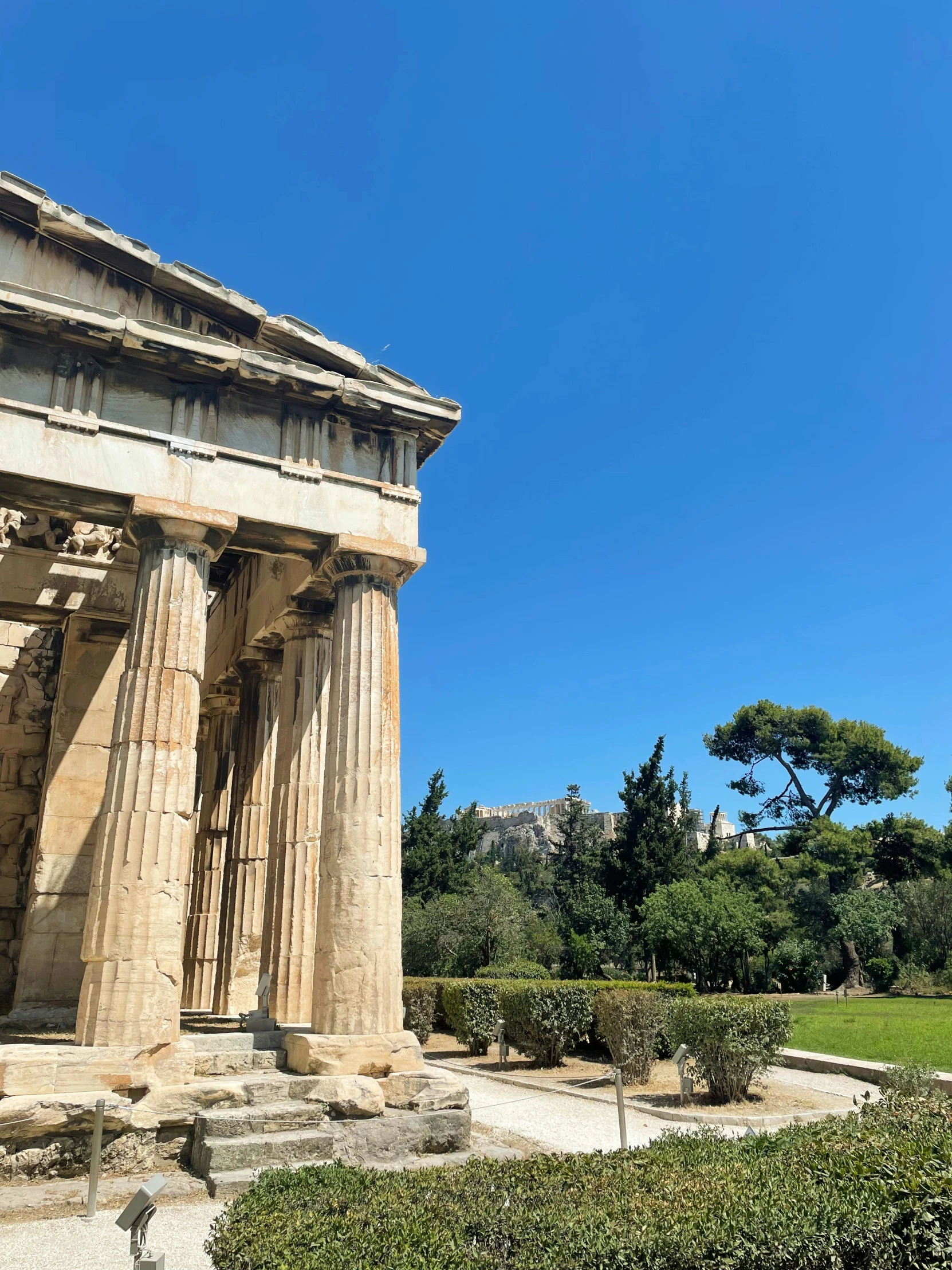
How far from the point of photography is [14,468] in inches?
375

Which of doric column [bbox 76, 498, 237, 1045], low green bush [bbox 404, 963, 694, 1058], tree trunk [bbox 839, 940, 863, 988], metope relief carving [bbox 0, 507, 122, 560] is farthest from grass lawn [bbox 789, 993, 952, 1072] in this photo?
metope relief carving [bbox 0, 507, 122, 560]

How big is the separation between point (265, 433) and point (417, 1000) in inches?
557

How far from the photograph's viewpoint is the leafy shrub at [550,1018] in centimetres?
1574

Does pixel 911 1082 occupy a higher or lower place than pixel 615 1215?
lower

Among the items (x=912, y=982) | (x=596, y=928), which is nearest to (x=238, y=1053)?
(x=596, y=928)

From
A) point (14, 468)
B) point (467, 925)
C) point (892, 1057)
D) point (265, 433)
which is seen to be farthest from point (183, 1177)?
point (467, 925)

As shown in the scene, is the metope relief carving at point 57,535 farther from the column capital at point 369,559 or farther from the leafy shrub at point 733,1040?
the leafy shrub at point 733,1040

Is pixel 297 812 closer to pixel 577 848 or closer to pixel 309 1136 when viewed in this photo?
pixel 309 1136

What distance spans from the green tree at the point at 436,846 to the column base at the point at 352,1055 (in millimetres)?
28797

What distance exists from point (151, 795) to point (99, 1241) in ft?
13.0

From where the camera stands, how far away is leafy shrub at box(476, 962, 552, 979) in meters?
21.4

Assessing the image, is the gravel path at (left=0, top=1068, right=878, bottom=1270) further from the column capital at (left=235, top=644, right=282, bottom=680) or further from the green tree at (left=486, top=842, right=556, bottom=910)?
the green tree at (left=486, top=842, right=556, bottom=910)

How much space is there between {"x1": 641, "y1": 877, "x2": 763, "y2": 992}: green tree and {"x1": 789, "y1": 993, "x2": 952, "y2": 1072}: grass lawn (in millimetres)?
2702

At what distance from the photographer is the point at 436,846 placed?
39.7 m
